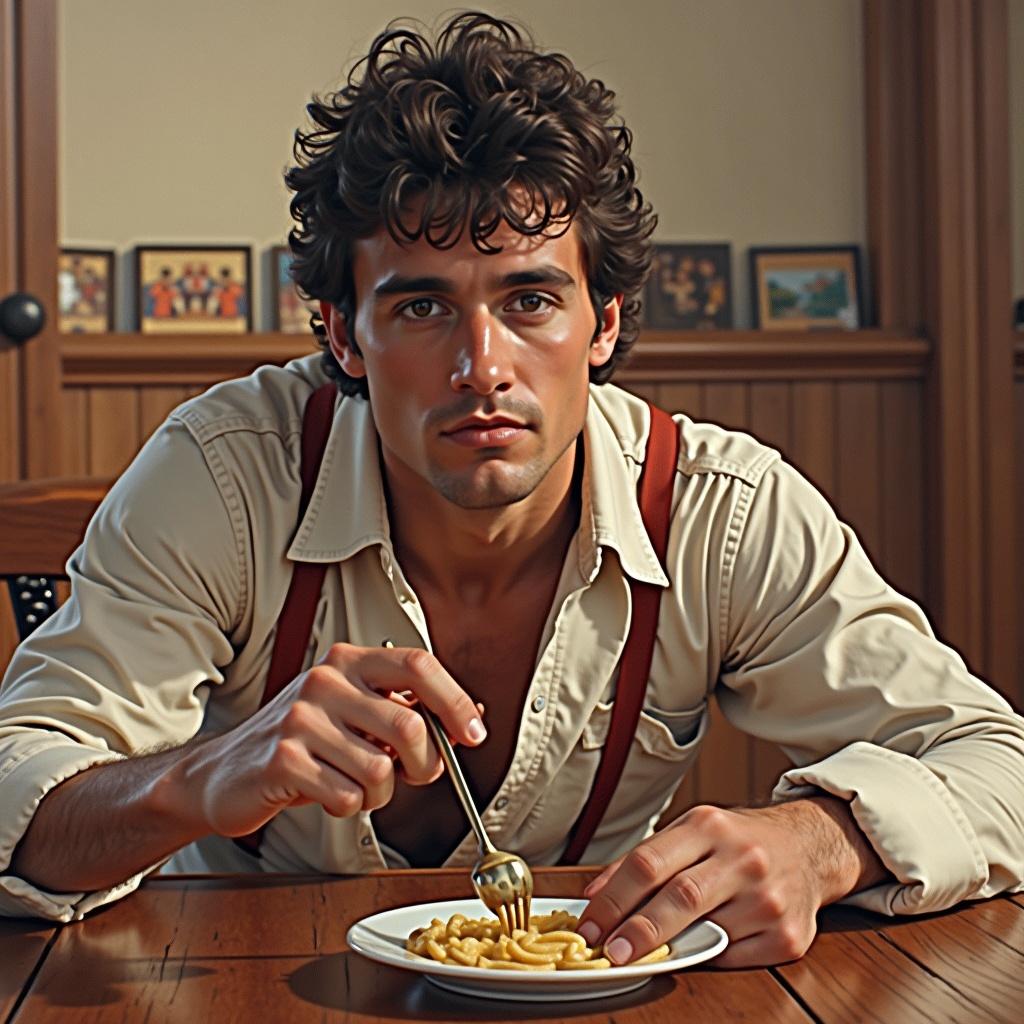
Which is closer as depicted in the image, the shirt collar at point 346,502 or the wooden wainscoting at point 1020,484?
the shirt collar at point 346,502

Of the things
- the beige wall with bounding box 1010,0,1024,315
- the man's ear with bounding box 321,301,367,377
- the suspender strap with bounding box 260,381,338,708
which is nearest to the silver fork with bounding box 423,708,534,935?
the suspender strap with bounding box 260,381,338,708

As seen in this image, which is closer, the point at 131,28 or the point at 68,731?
the point at 68,731

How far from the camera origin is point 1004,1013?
0.94m

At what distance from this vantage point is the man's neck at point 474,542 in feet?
5.58

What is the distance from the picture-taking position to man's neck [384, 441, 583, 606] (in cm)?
170

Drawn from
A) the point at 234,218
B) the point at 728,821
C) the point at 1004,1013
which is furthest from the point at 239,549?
the point at 234,218

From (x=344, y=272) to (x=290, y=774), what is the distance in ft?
2.56

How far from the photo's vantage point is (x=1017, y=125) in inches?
128

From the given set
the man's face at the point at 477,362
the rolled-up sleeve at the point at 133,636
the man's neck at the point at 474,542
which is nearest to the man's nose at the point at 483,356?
the man's face at the point at 477,362

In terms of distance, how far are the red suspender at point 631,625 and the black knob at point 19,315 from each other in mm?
1476

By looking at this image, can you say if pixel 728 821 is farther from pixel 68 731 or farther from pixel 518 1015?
pixel 68 731

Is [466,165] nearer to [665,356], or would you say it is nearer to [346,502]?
[346,502]

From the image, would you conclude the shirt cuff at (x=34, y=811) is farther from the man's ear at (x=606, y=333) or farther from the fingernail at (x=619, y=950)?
the man's ear at (x=606, y=333)

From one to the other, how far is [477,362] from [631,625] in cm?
33
